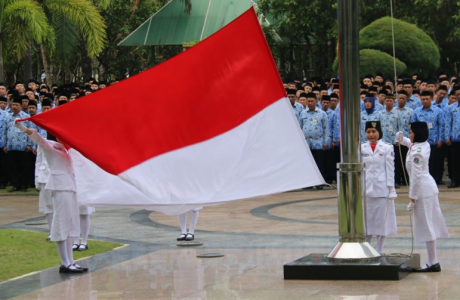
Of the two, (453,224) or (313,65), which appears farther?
Result: (313,65)

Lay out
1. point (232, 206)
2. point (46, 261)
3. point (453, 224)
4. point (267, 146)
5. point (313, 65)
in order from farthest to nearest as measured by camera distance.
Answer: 1. point (313, 65)
2. point (232, 206)
3. point (453, 224)
4. point (46, 261)
5. point (267, 146)

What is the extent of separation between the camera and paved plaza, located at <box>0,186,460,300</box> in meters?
8.78

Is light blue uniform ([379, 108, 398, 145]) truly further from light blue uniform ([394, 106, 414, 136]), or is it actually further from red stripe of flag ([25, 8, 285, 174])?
red stripe of flag ([25, 8, 285, 174])

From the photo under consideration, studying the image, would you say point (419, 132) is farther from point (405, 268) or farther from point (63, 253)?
point (63, 253)

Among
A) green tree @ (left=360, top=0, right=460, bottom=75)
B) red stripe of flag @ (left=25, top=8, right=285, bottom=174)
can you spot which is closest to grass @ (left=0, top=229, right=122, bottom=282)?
red stripe of flag @ (left=25, top=8, right=285, bottom=174)

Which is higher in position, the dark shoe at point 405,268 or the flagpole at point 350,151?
the flagpole at point 350,151

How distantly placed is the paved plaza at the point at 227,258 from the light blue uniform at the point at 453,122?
254cm

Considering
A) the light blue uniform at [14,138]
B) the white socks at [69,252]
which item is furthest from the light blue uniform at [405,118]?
the white socks at [69,252]

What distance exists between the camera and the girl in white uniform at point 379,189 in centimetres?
1043

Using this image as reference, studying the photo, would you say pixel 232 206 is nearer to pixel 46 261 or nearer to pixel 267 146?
pixel 46 261

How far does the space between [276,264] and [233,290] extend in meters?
1.56

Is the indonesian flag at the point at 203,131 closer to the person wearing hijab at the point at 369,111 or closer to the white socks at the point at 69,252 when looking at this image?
the white socks at the point at 69,252

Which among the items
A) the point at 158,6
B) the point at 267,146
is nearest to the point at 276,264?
the point at 267,146

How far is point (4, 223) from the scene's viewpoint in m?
14.8
